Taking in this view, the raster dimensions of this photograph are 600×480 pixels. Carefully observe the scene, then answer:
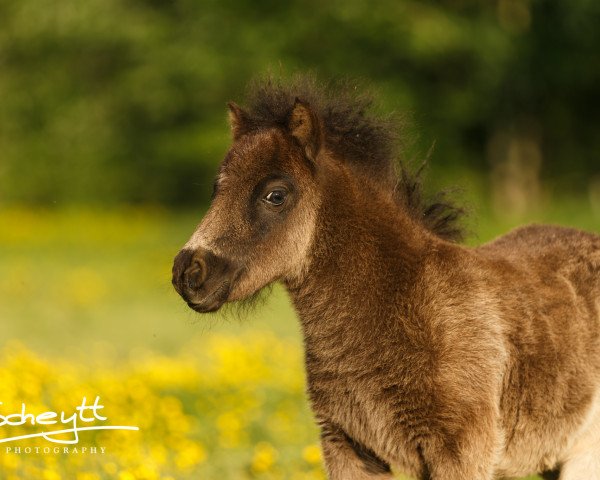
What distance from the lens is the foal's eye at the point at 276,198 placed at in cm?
511

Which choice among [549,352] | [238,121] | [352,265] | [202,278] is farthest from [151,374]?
[549,352]

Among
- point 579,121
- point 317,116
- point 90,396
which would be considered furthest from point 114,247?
point 317,116

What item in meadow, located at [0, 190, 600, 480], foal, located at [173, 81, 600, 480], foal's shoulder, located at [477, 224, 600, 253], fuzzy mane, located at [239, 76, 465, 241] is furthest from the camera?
meadow, located at [0, 190, 600, 480]

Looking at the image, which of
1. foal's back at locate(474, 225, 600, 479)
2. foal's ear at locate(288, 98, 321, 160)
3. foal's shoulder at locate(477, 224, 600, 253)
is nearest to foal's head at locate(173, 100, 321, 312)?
foal's ear at locate(288, 98, 321, 160)

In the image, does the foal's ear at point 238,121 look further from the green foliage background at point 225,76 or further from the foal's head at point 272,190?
the green foliage background at point 225,76

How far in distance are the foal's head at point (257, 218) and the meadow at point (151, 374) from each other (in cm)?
51

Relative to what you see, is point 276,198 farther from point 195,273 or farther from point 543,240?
point 543,240

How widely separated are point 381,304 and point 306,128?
926 mm

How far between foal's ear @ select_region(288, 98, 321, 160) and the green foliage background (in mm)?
15204

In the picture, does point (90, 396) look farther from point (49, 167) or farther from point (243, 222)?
point (49, 167)

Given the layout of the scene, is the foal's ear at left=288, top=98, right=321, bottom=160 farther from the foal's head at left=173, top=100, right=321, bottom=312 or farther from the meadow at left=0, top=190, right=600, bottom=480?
the meadow at left=0, top=190, right=600, bottom=480

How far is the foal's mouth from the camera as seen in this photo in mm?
4926

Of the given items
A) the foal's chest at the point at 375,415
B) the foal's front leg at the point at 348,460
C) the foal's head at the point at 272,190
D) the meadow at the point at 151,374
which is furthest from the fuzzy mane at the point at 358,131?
the foal's front leg at the point at 348,460

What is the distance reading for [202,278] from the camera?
16.0ft
